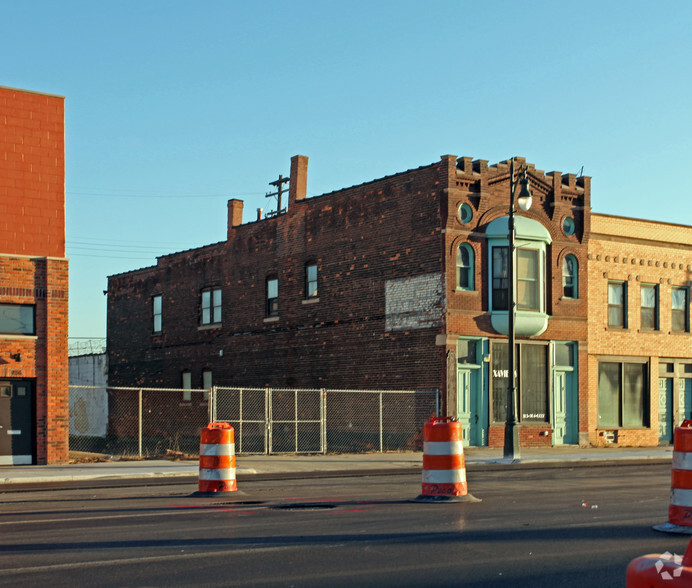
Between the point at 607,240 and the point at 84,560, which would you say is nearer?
the point at 84,560

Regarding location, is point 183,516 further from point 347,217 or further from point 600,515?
point 347,217

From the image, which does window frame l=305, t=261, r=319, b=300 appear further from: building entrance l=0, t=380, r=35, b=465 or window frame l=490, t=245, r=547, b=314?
building entrance l=0, t=380, r=35, b=465

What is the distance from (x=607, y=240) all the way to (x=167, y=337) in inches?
769

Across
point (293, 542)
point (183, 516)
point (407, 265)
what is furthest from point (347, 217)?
point (293, 542)

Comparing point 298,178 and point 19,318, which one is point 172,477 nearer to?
point 19,318

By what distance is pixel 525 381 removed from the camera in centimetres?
3041

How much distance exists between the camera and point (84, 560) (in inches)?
310

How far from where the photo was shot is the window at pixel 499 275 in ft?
97.3

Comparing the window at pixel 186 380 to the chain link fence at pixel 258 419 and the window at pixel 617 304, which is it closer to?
the chain link fence at pixel 258 419

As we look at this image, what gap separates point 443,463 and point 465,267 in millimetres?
17702

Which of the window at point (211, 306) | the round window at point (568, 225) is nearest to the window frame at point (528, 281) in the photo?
the round window at point (568, 225)

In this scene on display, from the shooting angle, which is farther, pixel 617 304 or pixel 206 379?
pixel 206 379

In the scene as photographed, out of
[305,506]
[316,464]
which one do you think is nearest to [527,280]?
[316,464]

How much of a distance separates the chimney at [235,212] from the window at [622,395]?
1594cm
